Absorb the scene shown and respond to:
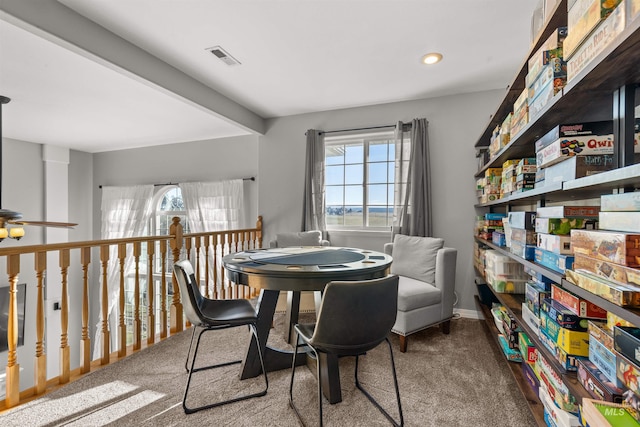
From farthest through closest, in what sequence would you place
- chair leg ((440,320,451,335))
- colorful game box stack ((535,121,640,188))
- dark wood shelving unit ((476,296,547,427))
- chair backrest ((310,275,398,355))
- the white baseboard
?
the white baseboard, chair leg ((440,320,451,335)), dark wood shelving unit ((476,296,547,427)), chair backrest ((310,275,398,355)), colorful game box stack ((535,121,640,188))

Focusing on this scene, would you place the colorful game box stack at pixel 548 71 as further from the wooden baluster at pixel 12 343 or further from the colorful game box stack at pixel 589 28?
the wooden baluster at pixel 12 343

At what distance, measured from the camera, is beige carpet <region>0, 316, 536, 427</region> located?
1.62m

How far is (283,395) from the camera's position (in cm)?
182

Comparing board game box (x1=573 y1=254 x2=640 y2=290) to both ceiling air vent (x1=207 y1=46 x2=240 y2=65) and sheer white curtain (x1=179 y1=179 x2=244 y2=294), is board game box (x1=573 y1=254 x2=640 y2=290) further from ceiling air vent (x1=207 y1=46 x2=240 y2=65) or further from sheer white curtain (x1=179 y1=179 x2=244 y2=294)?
sheer white curtain (x1=179 y1=179 x2=244 y2=294)

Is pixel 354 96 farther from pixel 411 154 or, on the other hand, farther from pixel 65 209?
pixel 65 209

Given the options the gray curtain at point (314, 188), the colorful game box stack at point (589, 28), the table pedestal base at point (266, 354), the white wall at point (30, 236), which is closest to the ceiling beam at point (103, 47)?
the gray curtain at point (314, 188)

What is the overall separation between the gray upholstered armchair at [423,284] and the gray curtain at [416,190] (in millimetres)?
336

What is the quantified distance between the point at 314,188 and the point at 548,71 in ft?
9.38

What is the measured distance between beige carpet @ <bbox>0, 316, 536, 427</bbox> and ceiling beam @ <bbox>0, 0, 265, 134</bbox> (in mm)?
2237

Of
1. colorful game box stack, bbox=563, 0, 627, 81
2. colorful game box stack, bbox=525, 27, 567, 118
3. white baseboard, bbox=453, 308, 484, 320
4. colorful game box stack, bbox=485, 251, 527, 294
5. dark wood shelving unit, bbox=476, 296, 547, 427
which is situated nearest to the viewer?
colorful game box stack, bbox=563, 0, 627, 81

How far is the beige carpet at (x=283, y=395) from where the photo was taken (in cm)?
162

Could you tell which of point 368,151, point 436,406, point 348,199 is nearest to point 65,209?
point 348,199

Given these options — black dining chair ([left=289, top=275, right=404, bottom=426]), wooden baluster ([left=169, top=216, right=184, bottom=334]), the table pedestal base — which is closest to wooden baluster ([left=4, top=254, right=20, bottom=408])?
wooden baluster ([left=169, top=216, right=184, bottom=334])

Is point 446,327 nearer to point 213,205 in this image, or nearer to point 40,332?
point 40,332
